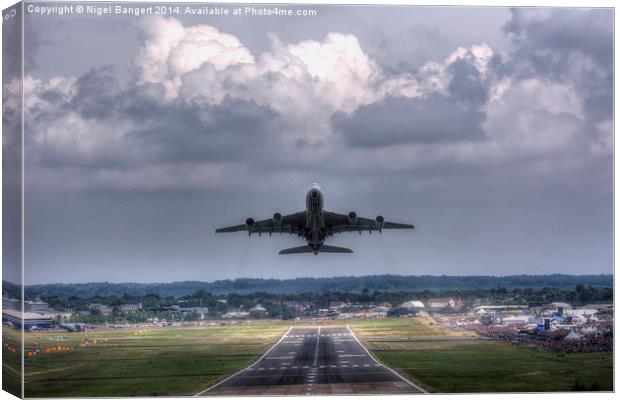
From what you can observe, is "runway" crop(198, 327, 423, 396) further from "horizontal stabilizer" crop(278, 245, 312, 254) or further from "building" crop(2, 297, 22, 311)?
"building" crop(2, 297, 22, 311)

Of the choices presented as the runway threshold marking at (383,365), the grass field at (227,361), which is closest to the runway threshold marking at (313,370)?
the runway threshold marking at (383,365)

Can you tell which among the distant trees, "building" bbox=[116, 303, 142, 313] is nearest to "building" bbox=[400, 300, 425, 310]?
the distant trees

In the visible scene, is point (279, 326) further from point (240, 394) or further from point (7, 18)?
point (7, 18)

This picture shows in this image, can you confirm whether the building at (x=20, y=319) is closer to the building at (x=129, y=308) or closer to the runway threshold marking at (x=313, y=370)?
the building at (x=129, y=308)

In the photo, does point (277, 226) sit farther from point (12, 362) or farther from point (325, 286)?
point (12, 362)

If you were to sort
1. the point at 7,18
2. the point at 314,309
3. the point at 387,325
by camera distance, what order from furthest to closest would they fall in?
the point at 314,309, the point at 387,325, the point at 7,18

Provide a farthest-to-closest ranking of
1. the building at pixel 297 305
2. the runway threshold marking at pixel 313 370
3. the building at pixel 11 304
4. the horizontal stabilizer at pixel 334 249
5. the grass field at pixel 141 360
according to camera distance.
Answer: the horizontal stabilizer at pixel 334 249 < the building at pixel 297 305 < the runway threshold marking at pixel 313 370 < the grass field at pixel 141 360 < the building at pixel 11 304

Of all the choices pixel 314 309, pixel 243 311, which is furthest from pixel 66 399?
pixel 314 309
